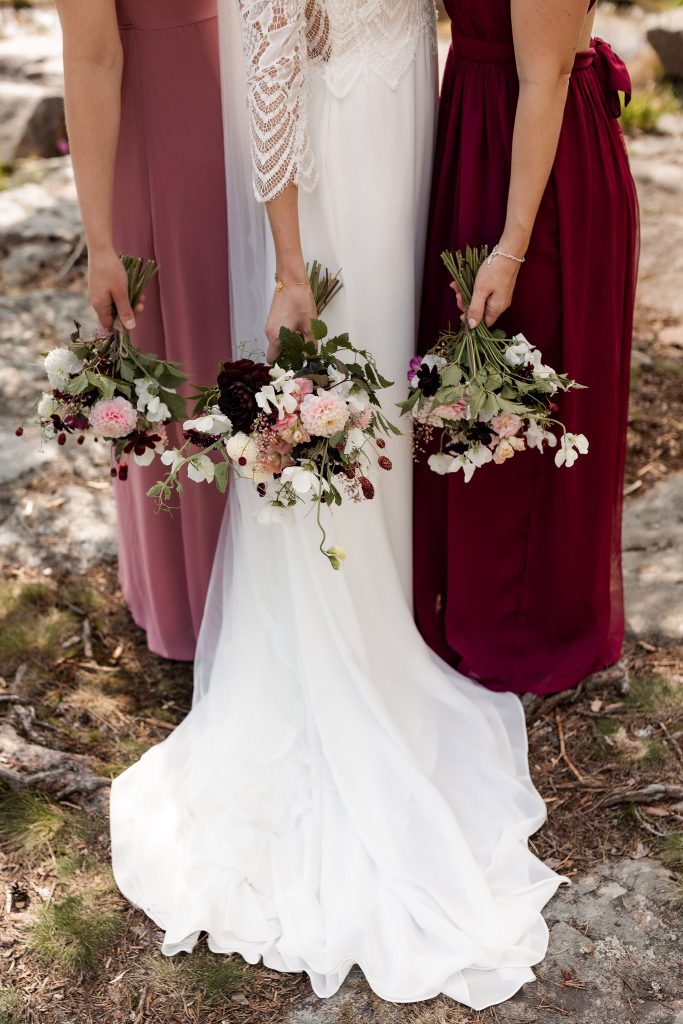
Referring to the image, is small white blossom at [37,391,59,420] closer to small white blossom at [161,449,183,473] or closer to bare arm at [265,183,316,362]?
small white blossom at [161,449,183,473]

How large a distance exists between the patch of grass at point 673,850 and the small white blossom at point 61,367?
5.33ft

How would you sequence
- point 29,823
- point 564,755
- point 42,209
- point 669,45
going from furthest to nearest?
1. point 669,45
2. point 42,209
3. point 564,755
4. point 29,823

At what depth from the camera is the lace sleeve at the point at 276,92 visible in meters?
1.89

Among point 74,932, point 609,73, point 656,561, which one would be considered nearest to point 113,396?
point 74,932

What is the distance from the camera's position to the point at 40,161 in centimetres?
640

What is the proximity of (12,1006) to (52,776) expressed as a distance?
1.90 ft

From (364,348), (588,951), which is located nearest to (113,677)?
(364,348)

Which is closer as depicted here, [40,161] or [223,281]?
[223,281]

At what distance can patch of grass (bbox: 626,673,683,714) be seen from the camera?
2730 mm

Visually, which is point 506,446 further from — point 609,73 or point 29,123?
point 29,123

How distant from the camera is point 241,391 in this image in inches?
74.9

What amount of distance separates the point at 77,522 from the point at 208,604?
Result: 1167 mm

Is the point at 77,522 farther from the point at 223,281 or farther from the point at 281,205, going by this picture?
the point at 281,205

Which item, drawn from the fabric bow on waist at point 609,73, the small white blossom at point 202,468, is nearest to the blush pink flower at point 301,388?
the small white blossom at point 202,468
